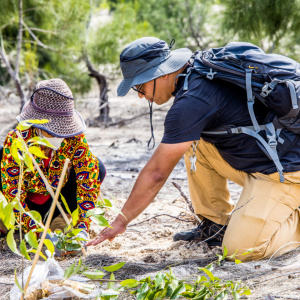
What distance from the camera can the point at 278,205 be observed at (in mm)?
2291

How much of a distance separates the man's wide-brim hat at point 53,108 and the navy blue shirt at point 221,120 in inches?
21.1

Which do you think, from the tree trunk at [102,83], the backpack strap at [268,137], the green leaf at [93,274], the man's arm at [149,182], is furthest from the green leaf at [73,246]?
the tree trunk at [102,83]

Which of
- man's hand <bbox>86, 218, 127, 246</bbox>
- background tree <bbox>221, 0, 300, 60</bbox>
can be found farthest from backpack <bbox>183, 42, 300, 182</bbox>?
background tree <bbox>221, 0, 300, 60</bbox>

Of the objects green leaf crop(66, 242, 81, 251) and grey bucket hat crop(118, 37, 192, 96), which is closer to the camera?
green leaf crop(66, 242, 81, 251)

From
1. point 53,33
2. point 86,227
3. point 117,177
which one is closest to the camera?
point 86,227

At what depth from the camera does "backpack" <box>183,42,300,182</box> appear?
207 centimetres

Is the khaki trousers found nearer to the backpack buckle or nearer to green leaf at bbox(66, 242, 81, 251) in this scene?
the backpack buckle

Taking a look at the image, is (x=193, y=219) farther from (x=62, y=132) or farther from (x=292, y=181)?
(x=62, y=132)

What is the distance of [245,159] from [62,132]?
910 mm

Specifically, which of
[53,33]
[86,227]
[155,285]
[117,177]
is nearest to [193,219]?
[86,227]

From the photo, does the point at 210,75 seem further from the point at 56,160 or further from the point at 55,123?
the point at 56,160

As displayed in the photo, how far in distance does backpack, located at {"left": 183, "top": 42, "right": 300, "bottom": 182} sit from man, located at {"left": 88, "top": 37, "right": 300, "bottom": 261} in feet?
0.16

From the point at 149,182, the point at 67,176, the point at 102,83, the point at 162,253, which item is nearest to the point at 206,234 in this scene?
the point at 162,253

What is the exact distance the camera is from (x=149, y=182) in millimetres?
2105
